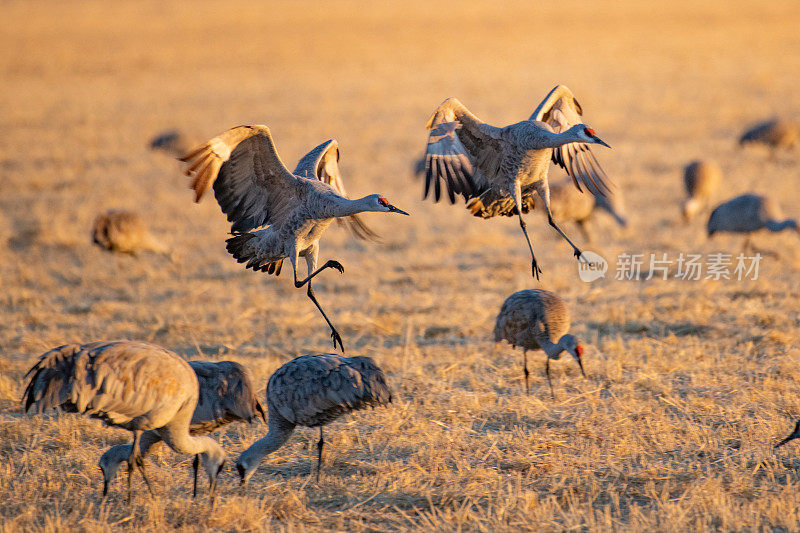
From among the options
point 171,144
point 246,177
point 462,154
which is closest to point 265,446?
point 246,177

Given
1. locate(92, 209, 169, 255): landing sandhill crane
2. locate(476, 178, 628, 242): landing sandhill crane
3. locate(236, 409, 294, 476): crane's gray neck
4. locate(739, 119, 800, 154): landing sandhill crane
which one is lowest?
locate(236, 409, 294, 476): crane's gray neck

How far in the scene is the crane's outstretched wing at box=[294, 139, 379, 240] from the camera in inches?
272

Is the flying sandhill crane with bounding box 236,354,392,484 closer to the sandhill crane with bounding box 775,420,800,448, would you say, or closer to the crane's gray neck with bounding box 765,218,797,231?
the sandhill crane with bounding box 775,420,800,448

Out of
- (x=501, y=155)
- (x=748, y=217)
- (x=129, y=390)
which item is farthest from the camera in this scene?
(x=748, y=217)

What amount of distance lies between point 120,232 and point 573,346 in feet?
19.0

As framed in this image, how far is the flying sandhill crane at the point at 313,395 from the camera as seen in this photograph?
4.76 meters

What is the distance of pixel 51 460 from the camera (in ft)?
17.1

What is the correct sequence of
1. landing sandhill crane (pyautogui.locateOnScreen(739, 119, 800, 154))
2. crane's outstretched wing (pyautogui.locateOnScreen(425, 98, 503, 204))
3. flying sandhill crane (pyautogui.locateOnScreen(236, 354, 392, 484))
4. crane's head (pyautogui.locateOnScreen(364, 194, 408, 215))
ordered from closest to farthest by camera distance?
flying sandhill crane (pyautogui.locateOnScreen(236, 354, 392, 484)), crane's head (pyautogui.locateOnScreen(364, 194, 408, 215)), crane's outstretched wing (pyautogui.locateOnScreen(425, 98, 503, 204)), landing sandhill crane (pyautogui.locateOnScreen(739, 119, 800, 154))

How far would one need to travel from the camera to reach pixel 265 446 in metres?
4.87

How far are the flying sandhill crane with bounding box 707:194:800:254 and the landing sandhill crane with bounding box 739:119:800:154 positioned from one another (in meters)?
4.68

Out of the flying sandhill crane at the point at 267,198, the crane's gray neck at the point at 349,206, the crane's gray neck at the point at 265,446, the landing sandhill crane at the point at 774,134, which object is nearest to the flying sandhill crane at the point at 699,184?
the landing sandhill crane at the point at 774,134

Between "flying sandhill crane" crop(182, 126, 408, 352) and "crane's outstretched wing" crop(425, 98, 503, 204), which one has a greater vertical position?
"crane's outstretched wing" crop(425, 98, 503, 204)

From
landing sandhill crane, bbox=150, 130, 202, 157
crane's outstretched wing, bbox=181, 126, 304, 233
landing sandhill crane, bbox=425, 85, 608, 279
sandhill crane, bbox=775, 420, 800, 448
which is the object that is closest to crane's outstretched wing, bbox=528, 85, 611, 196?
landing sandhill crane, bbox=425, 85, 608, 279

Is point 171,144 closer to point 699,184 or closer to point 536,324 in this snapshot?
point 699,184
